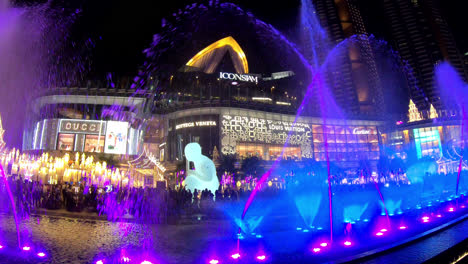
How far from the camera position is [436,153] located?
57500 millimetres

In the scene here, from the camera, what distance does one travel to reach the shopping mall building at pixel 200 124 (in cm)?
4288

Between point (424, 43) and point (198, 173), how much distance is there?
98.7 metres

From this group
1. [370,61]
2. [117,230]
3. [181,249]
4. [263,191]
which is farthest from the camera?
[370,61]

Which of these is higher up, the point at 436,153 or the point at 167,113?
the point at 167,113

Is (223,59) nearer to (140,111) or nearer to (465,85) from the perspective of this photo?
(140,111)

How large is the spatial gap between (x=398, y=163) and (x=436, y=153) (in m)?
20.5

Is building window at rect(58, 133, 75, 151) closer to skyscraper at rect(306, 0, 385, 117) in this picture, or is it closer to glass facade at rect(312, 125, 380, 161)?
glass facade at rect(312, 125, 380, 161)

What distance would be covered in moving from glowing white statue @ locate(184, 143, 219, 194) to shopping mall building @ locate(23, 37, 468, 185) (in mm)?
22639

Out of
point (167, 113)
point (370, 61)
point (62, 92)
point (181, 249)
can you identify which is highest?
point (370, 61)

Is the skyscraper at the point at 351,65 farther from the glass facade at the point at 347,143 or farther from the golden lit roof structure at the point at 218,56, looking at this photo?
the golden lit roof structure at the point at 218,56

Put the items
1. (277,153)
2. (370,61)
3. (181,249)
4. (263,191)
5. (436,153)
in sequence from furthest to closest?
(370,61)
(436,153)
(277,153)
(263,191)
(181,249)

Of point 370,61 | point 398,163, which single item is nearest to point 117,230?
point 398,163

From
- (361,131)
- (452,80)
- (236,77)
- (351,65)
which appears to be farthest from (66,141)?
(452,80)

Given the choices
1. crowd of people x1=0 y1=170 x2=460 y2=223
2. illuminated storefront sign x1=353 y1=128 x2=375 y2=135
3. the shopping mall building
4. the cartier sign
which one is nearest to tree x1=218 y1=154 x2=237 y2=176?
the shopping mall building
